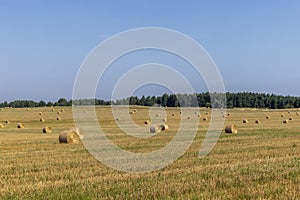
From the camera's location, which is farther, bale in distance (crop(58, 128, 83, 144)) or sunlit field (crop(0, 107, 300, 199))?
bale in distance (crop(58, 128, 83, 144))

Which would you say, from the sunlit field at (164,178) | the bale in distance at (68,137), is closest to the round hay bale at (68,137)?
the bale in distance at (68,137)

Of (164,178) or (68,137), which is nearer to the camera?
(164,178)

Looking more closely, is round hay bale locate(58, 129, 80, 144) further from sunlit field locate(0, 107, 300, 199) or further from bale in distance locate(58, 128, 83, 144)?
sunlit field locate(0, 107, 300, 199)

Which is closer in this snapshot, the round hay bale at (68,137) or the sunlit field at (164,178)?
the sunlit field at (164,178)

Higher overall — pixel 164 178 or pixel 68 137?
pixel 68 137

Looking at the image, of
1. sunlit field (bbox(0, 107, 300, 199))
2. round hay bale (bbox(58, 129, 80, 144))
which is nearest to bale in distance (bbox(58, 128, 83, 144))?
round hay bale (bbox(58, 129, 80, 144))

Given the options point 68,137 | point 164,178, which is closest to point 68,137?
point 68,137

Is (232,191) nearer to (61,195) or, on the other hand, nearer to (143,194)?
(143,194)

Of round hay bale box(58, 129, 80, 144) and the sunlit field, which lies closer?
the sunlit field

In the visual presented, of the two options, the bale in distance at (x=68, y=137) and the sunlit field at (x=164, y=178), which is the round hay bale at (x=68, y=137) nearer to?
the bale in distance at (x=68, y=137)

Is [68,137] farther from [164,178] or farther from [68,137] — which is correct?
[164,178]

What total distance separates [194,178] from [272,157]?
5451mm

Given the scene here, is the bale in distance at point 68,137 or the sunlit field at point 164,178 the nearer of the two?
the sunlit field at point 164,178

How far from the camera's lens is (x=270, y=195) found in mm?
8742
